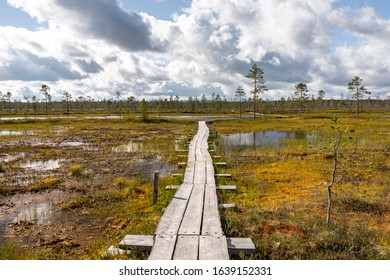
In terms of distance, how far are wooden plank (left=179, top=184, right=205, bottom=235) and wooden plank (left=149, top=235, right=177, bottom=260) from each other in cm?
46

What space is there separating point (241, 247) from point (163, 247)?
1.79m

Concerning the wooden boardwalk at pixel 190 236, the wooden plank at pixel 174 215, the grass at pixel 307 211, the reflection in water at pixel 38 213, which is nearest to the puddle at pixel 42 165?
the reflection in water at pixel 38 213

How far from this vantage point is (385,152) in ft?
70.8

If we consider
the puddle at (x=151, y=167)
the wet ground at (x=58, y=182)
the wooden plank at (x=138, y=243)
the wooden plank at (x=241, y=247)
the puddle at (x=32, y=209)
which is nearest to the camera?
the wooden plank at (x=241, y=247)

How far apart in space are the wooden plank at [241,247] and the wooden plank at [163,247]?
1.33 m

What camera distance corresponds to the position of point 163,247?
6.50 metres

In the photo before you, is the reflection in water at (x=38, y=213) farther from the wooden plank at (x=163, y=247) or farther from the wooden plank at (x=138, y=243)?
the wooden plank at (x=163, y=247)

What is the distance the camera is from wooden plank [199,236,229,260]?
6.11 m

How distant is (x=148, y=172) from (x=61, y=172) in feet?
16.7

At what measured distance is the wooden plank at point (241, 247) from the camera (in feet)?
21.8
